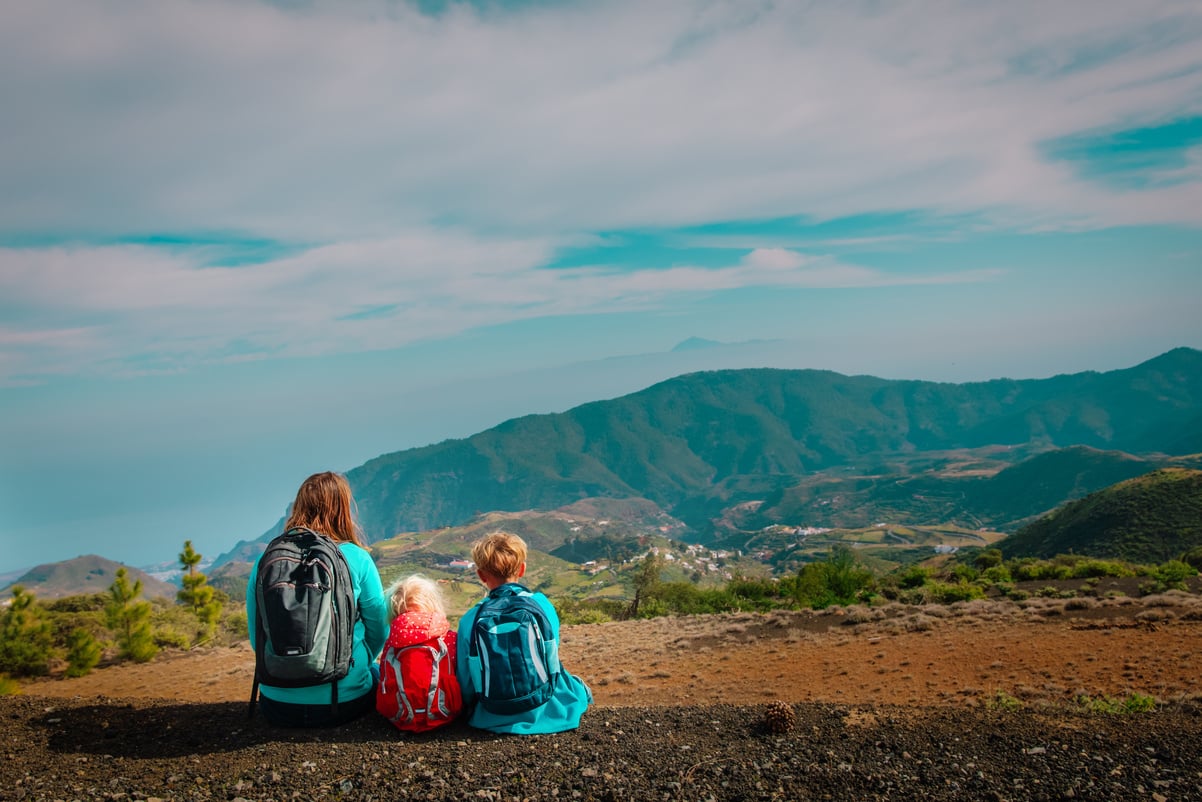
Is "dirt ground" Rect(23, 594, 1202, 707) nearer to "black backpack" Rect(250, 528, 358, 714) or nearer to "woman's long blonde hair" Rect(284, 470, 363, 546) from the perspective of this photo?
"black backpack" Rect(250, 528, 358, 714)

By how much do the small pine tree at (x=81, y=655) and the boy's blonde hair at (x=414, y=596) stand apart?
13.7m

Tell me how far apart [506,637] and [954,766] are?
11.2 ft

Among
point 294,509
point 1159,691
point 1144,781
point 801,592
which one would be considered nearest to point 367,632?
point 294,509

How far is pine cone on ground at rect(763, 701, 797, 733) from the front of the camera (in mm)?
5512

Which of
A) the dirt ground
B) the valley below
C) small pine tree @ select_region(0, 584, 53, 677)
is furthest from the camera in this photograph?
small pine tree @ select_region(0, 584, 53, 677)

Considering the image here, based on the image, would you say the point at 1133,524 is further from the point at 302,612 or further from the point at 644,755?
the point at 302,612

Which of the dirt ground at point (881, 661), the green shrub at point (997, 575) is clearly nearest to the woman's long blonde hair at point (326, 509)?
the dirt ground at point (881, 661)

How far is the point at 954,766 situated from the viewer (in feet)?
14.8

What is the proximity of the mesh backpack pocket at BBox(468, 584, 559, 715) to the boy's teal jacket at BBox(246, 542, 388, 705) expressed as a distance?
88 cm

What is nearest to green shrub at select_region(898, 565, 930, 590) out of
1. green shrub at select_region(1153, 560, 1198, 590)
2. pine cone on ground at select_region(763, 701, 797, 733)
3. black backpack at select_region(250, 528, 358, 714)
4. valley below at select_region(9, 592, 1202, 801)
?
green shrub at select_region(1153, 560, 1198, 590)

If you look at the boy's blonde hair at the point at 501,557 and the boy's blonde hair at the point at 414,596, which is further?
the boy's blonde hair at the point at 414,596

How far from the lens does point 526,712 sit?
508 centimetres

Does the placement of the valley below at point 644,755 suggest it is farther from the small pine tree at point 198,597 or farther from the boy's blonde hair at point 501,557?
the small pine tree at point 198,597

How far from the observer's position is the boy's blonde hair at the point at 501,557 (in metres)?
5.28
